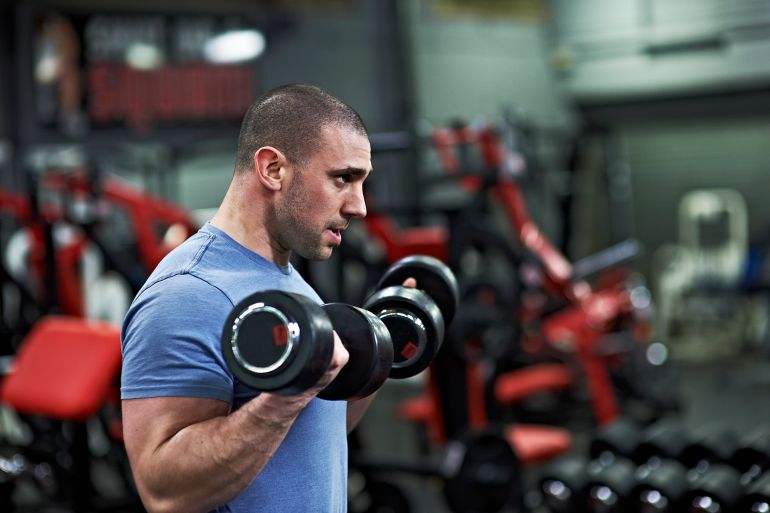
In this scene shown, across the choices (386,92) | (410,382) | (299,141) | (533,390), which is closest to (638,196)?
(386,92)

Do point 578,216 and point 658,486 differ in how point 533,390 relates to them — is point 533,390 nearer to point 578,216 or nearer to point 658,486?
point 658,486

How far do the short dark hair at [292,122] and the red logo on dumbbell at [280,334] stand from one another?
286 mm

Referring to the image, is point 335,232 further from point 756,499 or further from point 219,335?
point 756,499

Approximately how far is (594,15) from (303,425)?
7.43 meters

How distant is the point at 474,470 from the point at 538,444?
94cm

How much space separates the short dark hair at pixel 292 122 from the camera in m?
1.27

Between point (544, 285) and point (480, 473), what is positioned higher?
point (544, 285)

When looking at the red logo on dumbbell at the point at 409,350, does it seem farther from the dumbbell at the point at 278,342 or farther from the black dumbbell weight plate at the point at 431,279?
the dumbbell at the point at 278,342

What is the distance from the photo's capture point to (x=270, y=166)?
127 centimetres

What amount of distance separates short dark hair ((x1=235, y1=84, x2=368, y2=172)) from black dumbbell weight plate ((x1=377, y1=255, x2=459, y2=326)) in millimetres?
398

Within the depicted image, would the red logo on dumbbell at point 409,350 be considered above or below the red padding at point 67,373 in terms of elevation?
above

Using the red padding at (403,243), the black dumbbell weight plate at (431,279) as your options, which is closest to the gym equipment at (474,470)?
the red padding at (403,243)

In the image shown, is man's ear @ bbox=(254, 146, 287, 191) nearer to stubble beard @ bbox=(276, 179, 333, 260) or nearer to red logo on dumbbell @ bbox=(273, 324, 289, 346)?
stubble beard @ bbox=(276, 179, 333, 260)

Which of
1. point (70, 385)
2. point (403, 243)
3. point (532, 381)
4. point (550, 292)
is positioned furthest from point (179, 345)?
point (532, 381)
